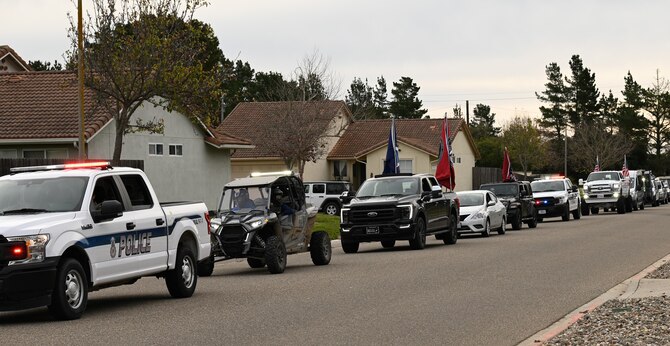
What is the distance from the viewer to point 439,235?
31594 mm

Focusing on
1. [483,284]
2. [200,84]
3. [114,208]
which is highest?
[200,84]

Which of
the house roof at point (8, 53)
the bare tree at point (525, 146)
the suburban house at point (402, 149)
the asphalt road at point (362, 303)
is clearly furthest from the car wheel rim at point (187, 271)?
the bare tree at point (525, 146)

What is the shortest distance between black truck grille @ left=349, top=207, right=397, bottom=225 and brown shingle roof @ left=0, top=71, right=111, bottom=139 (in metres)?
13.5

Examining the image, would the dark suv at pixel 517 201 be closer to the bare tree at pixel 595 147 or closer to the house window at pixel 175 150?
the house window at pixel 175 150

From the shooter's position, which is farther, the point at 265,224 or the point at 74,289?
the point at 265,224

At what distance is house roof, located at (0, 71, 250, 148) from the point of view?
3919 centimetres

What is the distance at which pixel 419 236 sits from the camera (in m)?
28.3

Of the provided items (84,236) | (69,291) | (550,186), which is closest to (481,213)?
(550,186)

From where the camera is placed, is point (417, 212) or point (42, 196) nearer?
point (42, 196)

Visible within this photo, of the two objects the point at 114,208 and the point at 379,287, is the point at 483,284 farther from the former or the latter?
the point at 114,208

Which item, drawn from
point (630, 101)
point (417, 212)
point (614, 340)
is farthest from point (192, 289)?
point (630, 101)

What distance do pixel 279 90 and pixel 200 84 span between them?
3411 centimetres

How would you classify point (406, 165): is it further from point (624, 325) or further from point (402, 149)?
point (624, 325)

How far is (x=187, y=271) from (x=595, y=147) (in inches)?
3943
